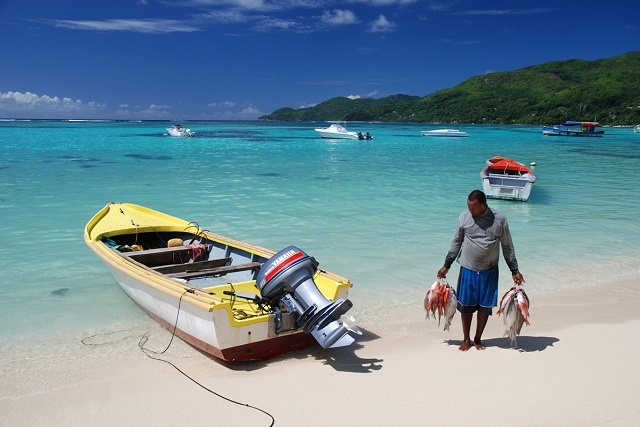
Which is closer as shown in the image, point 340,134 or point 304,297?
point 304,297

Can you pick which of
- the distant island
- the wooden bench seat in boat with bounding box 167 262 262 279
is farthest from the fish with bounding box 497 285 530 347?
the distant island

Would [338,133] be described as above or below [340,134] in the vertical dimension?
above

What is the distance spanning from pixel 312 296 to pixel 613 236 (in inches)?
343

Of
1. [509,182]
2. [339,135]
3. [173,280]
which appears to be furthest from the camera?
[339,135]

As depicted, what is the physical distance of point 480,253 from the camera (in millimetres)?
4422

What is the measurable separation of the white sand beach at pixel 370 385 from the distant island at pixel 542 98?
11970cm

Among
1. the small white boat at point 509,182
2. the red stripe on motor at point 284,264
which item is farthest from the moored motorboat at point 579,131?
the red stripe on motor at point 284,264

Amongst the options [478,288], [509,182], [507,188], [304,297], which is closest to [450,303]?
[478,288]

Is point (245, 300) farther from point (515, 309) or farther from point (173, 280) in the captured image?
point (515, 309)

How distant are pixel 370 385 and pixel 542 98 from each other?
498 feet

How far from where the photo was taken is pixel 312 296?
4.64 meters

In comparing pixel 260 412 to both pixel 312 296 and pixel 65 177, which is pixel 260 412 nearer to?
pixel 312 296

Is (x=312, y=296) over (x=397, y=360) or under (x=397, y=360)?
over

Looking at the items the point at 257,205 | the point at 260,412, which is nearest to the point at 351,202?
the point at 257,205
